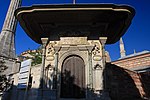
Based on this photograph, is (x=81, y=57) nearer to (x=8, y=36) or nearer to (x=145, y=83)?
(x=145, y=83)

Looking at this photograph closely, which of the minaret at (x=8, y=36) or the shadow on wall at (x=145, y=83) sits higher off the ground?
the minaret at (x=8, y=36)

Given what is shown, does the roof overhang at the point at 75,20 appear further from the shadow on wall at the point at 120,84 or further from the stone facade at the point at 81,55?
the shadow on wall at the point at 120,84

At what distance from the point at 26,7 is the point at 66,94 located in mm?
4173

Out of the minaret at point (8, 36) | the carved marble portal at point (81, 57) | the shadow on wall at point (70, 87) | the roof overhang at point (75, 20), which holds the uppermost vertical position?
the minaret at point (8, 36)

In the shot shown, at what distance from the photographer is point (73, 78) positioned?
21.7 ft

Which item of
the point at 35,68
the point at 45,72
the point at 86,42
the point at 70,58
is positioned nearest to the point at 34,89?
the point at 35,68

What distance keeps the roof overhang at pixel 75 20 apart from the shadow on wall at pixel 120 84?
230 cm

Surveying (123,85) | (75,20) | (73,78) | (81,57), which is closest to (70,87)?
(73,78)

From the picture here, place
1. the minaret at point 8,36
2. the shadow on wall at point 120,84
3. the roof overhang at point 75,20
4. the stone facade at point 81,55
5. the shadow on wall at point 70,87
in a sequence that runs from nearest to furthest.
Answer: the roof overhang at point 75,20 < the shadow on wall at point 70,87 < the stone facade at point 81,55 < the shadow on wall at point 120,84 < the minaret at point 8,36

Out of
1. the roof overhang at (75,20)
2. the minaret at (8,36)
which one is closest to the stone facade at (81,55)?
the roof overhang at (75,20)

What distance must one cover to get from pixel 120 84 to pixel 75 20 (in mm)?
4852

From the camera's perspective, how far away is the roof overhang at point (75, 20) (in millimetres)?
6176

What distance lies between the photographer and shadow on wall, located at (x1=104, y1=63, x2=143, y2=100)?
27.8ft

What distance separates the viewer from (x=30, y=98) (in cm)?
998
